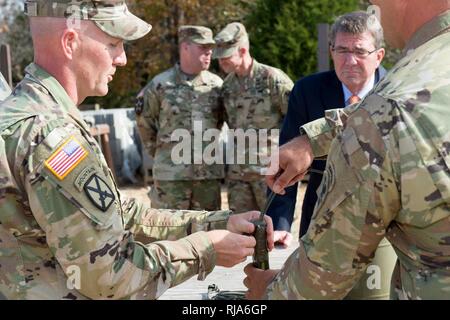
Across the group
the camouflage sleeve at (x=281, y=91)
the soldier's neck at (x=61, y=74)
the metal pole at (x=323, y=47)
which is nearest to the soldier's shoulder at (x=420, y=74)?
the soldier's neck at (x=61, y=74)

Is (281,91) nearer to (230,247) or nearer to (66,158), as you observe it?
(230,247)

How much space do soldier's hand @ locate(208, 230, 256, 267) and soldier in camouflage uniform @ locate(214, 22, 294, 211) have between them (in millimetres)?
4041

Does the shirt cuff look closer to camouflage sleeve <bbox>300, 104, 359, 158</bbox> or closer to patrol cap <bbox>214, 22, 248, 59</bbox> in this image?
camouflage sleeve <bbox>300, 104, 359, 158</bbox>

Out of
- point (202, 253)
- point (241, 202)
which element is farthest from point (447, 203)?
point (241, 202)

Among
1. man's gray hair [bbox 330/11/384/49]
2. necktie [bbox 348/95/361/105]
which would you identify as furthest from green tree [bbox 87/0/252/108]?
necktie [bbox 348/95/361/105]

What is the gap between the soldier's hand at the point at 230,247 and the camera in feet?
7.86

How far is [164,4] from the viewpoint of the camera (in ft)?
53.2

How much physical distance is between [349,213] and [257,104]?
473 cm

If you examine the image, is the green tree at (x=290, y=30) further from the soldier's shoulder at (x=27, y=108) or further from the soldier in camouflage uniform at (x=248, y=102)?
the soldier's shoulder at (x=27, y=108)

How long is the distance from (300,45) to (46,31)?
1231 centimetres

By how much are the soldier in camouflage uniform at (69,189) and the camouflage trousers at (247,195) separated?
4159mm

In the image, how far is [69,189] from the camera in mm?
1981

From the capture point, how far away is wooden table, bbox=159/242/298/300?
9.52 ft

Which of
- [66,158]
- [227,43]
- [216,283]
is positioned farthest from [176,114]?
[66,158]
